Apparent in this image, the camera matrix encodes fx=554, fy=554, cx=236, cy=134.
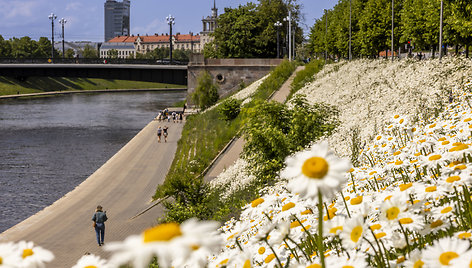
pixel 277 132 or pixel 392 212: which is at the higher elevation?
pixel 392 212

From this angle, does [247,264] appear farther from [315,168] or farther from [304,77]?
[304,77]

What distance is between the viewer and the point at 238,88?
6844cm

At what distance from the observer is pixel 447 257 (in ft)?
8.11

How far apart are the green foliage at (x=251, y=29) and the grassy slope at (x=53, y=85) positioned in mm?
47142

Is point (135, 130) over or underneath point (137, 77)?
underneath

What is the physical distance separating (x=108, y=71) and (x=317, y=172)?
80498 mm

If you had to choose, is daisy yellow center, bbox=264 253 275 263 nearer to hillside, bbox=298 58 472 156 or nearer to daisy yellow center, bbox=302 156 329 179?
daisy yellow center, bbox=302 156 329 179

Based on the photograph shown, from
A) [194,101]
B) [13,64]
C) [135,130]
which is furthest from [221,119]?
[13,64]

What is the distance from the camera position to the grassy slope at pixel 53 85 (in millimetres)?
111375

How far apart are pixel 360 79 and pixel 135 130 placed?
35.7 m

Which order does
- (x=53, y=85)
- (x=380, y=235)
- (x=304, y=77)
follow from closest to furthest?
(x=380, y=235) < (x=304, y=77) < (x=53, y=85)

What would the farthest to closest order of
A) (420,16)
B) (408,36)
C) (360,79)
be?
(408,36) < (420,16) < (360,79)

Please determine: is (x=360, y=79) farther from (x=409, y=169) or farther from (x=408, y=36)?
(x=409, y=169)

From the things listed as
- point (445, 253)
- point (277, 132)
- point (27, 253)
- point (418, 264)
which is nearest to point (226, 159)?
point (277, 132)
